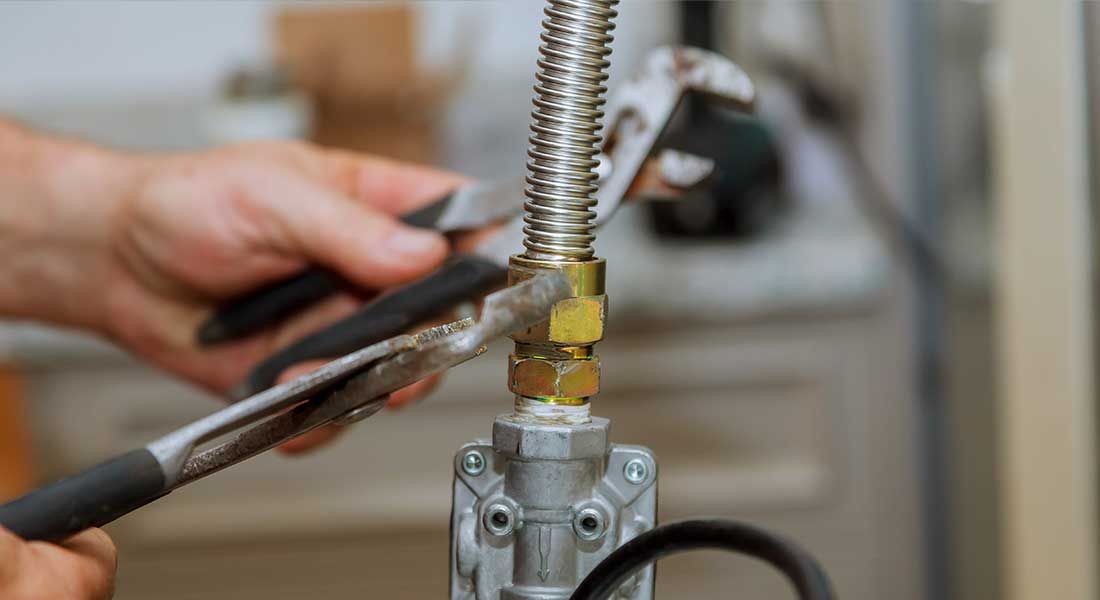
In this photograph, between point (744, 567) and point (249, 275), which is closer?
point (249, 275)

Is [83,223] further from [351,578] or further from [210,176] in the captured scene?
[351,578]

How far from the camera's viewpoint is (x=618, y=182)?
0.42 m

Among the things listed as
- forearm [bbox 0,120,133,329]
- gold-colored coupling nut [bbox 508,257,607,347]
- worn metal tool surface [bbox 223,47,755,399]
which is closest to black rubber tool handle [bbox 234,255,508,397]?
worn metal tool surface [bbox 223,47,755,399]

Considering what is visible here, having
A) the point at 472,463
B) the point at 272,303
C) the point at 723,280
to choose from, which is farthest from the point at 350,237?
the point at 723,280

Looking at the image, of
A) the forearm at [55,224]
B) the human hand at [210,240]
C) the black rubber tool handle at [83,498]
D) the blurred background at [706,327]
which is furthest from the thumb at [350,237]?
the blurred background at [706,327]

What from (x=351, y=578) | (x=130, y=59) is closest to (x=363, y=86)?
(x=130, y=59)

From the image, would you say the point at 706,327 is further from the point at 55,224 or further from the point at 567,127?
the point at 567,127

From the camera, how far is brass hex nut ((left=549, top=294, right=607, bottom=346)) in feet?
0.98

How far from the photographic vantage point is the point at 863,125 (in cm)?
111

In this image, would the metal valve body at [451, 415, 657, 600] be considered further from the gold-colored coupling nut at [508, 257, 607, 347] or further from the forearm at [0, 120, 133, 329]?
the forearm at [0, 120, 133, 329]

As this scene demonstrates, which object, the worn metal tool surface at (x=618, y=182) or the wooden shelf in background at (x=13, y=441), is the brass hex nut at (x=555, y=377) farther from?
the wooden shelf in background at (x=13, y=441)

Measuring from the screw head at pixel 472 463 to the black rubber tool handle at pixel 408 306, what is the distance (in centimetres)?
11

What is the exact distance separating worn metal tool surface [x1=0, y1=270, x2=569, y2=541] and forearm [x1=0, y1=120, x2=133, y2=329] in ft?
1.18

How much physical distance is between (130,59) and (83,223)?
1.92 feet
